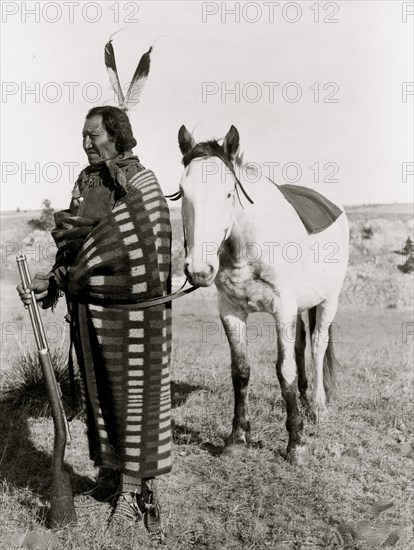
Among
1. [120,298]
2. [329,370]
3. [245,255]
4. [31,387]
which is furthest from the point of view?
[329,370]

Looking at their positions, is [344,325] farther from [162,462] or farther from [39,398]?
[162,462]

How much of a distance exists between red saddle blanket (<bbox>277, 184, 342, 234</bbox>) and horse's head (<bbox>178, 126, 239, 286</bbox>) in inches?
49.9

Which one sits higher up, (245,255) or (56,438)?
(245,255)

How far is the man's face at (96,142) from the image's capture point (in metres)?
3.32

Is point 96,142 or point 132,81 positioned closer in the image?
point 96,142

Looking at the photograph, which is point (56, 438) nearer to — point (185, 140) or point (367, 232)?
point (185, 140)

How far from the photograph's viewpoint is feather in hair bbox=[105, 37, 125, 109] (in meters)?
3.59

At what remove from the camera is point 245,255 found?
13.9ft

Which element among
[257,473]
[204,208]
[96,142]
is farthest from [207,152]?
[257,473]

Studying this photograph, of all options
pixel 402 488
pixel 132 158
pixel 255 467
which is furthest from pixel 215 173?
pixel 402 488

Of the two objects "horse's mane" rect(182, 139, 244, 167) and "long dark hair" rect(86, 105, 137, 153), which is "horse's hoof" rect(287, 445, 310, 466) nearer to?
"horse's mane" rect(182, 139, 244, 167)

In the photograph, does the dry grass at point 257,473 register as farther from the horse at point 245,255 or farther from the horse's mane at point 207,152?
the horse's mane at point 207,152

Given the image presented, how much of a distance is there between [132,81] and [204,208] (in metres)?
0.92

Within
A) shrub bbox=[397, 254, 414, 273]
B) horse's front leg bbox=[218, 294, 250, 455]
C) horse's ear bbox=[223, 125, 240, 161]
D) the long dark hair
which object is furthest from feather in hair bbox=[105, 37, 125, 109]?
shrub bbox=[397, 254, 414, 273]
